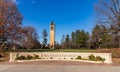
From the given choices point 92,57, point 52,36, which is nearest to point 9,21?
point 92,57

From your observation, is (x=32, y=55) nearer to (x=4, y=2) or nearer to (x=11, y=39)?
(x=11, y=39)

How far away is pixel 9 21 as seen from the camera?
82.3 ft

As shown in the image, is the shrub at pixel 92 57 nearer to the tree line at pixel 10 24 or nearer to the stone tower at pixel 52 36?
the tree line at pixel 10 24

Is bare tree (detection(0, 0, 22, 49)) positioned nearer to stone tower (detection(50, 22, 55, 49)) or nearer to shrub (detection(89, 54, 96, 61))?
shrub (detection(89, 54, 96, 61))

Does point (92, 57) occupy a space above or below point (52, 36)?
below

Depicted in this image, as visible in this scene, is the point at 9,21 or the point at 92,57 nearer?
the point at 92,57

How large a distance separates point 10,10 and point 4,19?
194 centimetres

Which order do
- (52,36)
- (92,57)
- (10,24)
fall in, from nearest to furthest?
(92,57) → (10,24) → (52,36)

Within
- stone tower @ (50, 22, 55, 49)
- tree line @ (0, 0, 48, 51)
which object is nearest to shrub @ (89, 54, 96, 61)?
tree line @ (0, 0, 48, 51)

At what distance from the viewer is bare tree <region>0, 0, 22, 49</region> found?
24.4m

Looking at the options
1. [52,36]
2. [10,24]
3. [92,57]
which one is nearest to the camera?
[92,57]

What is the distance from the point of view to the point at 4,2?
25453 mm

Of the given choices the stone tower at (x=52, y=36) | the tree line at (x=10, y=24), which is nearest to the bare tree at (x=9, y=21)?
the tree line at (x=10, y=24)

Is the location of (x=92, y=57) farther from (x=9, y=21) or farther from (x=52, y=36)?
(x=52, y=36)
